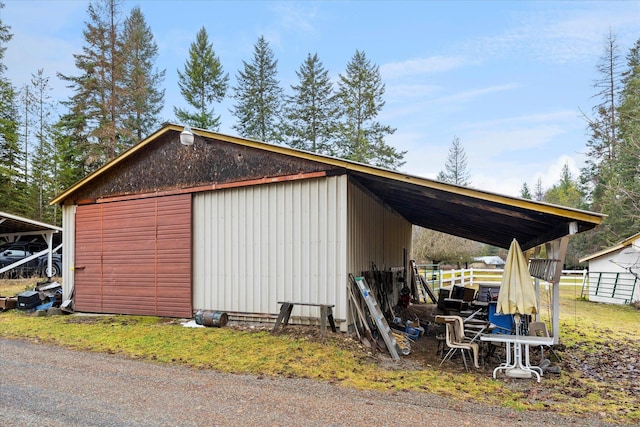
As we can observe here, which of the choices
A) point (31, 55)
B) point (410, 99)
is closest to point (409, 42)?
point (410, 99)

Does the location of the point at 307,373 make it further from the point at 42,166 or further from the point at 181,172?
the point at 42,166

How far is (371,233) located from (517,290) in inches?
165

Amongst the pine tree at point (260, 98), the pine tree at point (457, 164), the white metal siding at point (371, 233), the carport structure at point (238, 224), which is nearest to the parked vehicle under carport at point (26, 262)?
the carport structure at point (238, 224)

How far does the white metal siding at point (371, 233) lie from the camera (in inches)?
308

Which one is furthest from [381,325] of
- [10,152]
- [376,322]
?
[10,152]

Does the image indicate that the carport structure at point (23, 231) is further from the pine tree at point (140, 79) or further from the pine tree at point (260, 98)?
the pine tree at point (260, 98)

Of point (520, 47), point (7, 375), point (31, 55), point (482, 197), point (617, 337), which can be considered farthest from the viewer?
point (31, 55)

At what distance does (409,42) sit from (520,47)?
5.23 m

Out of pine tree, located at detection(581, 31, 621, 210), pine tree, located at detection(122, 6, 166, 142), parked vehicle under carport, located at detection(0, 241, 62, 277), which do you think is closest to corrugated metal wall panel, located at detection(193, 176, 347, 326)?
parked vehicle under carport, located at detection(0, 241, 62, 277)

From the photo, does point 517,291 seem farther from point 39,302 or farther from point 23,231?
point 23,231

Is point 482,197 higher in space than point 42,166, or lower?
lower

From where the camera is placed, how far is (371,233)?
31.2 ft

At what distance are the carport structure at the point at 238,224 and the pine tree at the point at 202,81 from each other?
1629 cm

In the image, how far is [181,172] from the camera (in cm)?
905
